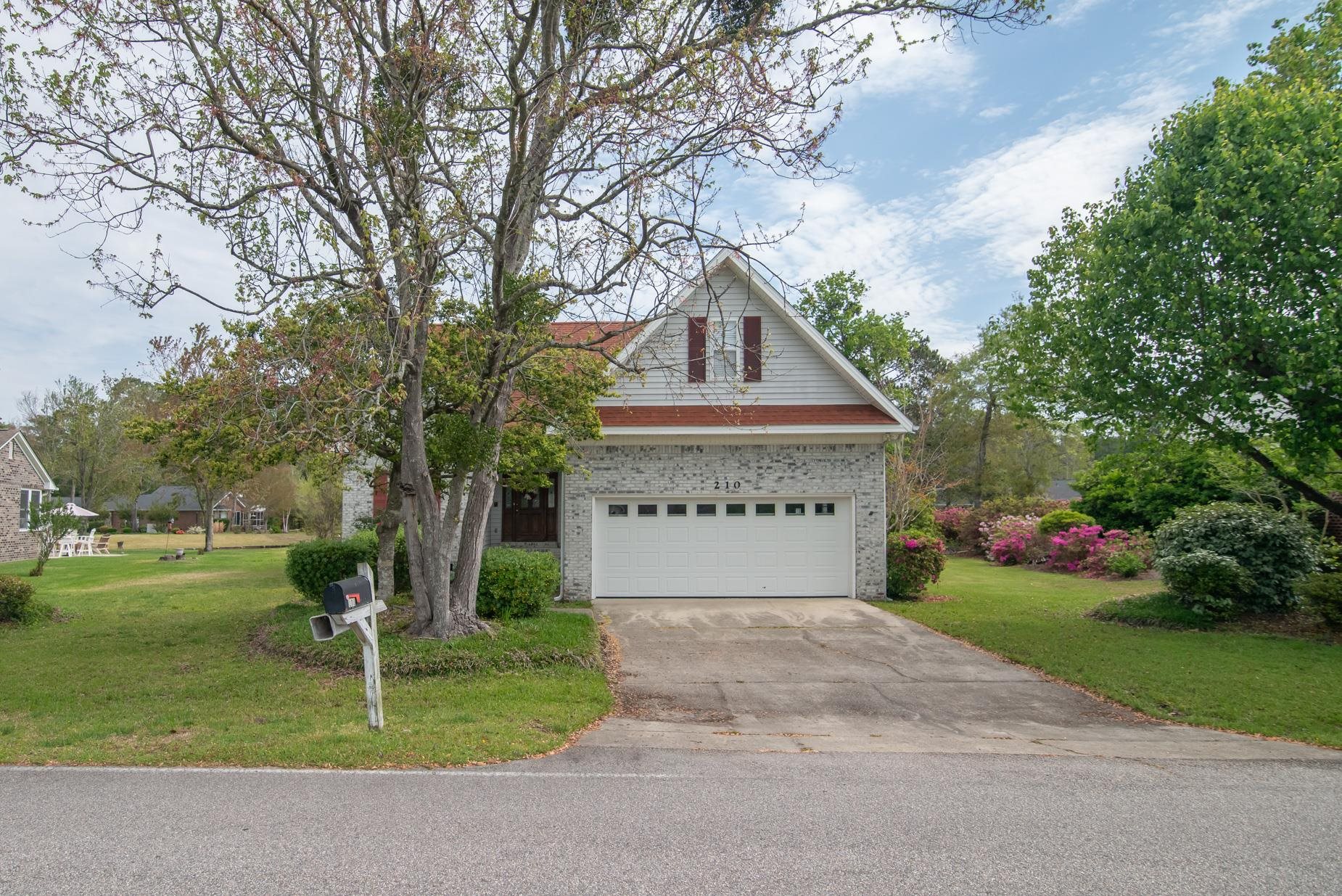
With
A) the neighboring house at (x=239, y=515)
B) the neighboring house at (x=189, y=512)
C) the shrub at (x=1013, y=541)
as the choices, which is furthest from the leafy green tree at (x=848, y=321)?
the neighboring house at (x=239, y=515)

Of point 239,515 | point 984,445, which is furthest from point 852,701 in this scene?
point 239,515

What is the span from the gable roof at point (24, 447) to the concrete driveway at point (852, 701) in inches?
1135

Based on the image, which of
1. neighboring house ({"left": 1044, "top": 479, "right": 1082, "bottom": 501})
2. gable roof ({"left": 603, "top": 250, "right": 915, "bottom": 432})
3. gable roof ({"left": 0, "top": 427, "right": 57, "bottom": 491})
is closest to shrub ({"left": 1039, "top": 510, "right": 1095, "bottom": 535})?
gable roof ({"left": 603, "top": 250, "right": 915, "bottom": 432})

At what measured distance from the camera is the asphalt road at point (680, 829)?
4398 millimetres

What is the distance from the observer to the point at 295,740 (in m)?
7.17

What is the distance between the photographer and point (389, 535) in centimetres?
1305

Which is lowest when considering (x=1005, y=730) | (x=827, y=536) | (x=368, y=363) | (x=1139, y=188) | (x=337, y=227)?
(x=1005, y=730)

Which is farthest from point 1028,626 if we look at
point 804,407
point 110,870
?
point 110,870

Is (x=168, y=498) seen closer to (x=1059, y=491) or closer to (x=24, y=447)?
(x=24, y=447)

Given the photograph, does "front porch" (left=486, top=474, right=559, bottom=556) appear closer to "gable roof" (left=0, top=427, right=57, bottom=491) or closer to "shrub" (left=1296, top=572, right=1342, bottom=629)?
"shrub" (left=1296, top=572, right=1342, bottom=629)

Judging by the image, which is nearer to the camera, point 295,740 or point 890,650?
point 295,740

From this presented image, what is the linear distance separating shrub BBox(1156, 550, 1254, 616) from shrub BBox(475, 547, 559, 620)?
10.9 metres

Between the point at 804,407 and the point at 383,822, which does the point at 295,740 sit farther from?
the point at 804,407

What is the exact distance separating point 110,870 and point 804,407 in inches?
553
